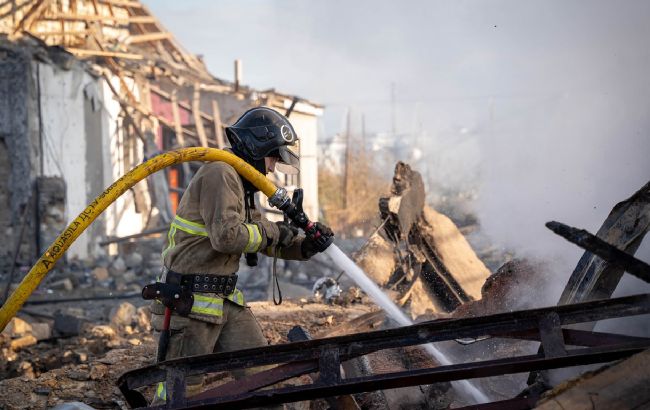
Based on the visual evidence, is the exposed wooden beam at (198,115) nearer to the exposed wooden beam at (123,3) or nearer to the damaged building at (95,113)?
the damaged building at (95,113)

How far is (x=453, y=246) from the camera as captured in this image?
21.8ft

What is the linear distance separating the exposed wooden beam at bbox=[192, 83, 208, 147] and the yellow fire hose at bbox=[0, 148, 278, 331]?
40.0 feet

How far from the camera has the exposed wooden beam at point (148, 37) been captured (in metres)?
17.4

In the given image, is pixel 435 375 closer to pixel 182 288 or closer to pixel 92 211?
pixel 182 288

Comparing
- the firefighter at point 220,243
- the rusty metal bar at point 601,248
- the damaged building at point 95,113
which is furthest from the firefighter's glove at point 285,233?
the damaged building at point 95,113

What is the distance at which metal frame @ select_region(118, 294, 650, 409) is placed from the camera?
2.76 meters

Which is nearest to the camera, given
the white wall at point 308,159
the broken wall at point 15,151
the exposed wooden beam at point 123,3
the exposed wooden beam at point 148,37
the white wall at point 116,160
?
the broken wall at point 15,151

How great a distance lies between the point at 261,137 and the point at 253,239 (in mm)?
607

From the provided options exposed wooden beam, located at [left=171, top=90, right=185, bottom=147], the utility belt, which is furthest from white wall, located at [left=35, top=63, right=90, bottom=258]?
A: the utility belt

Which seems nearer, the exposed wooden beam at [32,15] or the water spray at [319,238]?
the water spray at [319,238]

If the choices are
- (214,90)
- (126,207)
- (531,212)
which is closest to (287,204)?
(531,212)

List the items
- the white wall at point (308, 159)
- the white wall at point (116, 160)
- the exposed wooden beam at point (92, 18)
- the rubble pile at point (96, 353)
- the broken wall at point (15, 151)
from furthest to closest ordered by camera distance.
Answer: the white wall at point (308, 159) < the exposed wooden beam at point (92, 18) < the white wall at point (116, 160) < the broken wall at point (15, 151) < the rubble pile at point (96, 353)

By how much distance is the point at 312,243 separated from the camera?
3885 mm

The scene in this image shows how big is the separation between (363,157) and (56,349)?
18.2 metres
